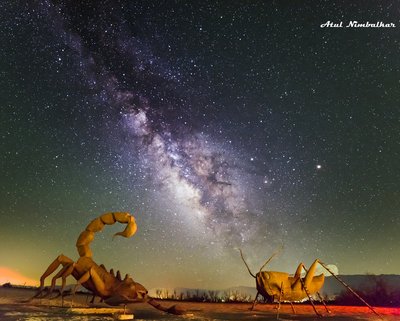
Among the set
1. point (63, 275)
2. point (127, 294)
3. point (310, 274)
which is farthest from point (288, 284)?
point (63, 275)

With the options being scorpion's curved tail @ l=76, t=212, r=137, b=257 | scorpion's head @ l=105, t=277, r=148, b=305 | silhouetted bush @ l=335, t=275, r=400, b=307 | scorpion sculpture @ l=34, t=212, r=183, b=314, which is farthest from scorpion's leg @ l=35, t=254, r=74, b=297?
silhouetted bush @ l=335, t=275, r=400, b=307

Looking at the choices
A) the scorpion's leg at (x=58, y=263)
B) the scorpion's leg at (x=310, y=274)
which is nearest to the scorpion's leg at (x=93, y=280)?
the scorpion's leg at (x=58, y=263)

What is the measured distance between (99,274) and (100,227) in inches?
43.4

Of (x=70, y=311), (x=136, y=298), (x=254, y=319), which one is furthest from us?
(x=254, y=319)

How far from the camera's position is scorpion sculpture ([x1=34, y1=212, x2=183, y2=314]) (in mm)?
8773

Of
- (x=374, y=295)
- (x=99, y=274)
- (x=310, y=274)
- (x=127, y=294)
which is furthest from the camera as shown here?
(x=374, y=295)

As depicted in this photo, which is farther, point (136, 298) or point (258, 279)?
point (258, 279)

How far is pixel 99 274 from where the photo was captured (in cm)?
902

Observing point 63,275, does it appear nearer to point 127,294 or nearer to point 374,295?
point 127,294

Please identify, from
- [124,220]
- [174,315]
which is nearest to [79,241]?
[124,220]

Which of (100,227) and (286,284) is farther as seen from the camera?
(286,284)

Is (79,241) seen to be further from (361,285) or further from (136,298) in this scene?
(361,285)

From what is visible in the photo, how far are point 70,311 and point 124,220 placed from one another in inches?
118

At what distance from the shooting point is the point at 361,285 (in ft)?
74.0
